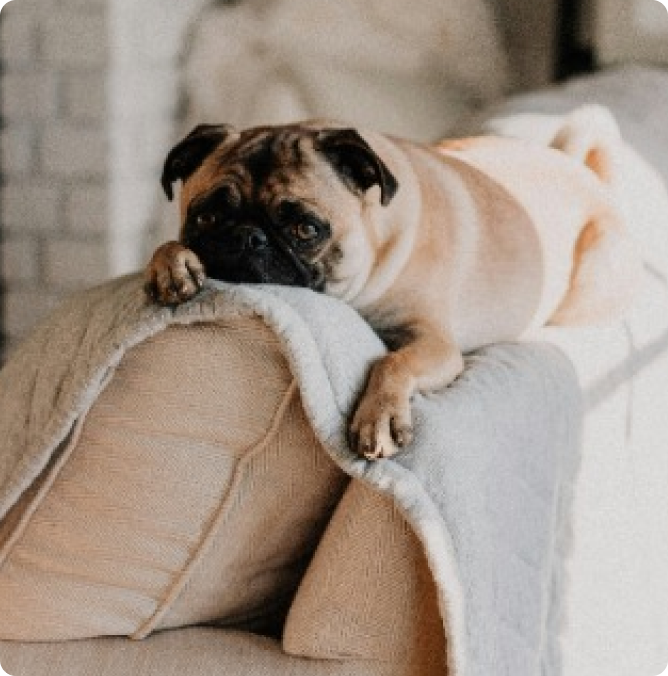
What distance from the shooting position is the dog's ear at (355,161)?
129cm

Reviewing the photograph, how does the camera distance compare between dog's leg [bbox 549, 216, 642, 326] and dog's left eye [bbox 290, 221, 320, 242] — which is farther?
dog's leg [bbox 549, 216, 642, 326]

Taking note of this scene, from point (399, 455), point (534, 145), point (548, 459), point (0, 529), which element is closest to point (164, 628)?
point (0, 529)

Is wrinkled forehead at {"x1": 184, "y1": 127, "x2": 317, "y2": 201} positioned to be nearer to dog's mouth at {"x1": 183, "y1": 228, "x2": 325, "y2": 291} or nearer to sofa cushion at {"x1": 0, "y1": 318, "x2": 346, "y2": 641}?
dog's mouth at {"x1": 183, "y1": 228, "x2": 325, "y2": 291}

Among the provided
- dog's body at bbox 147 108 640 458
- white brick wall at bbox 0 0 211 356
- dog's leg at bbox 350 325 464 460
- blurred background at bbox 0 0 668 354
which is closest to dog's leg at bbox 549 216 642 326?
dog's body at bbox 147 108 640 458

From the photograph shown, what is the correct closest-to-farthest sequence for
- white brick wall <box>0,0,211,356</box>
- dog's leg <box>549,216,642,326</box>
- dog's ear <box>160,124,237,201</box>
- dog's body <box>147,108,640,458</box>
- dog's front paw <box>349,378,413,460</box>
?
dog's front paw <box>349,378,413,460</box>
dog's body <box>147,108,640,458</box>
dog's ear <box>160,124,237,201</box>
dog's leg <box>549,216,642,326</box>
white brick wall <box>0,0,211,356</box>

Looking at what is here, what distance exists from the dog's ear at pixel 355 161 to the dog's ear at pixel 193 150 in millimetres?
127

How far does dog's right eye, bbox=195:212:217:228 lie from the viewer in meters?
1.32

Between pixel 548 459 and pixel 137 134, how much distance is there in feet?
5.45

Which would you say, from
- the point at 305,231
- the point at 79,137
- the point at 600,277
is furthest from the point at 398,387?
the point at 79,137

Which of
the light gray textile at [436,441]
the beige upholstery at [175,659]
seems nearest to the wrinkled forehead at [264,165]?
the light gray textile at [436,441]

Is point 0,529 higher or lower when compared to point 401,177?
lower

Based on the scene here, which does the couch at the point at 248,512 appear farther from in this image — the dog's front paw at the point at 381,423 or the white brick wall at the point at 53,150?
the white brick wall at the point at 53,150

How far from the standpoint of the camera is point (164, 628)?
43.8 inches

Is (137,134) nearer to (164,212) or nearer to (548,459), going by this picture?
(164,212)
